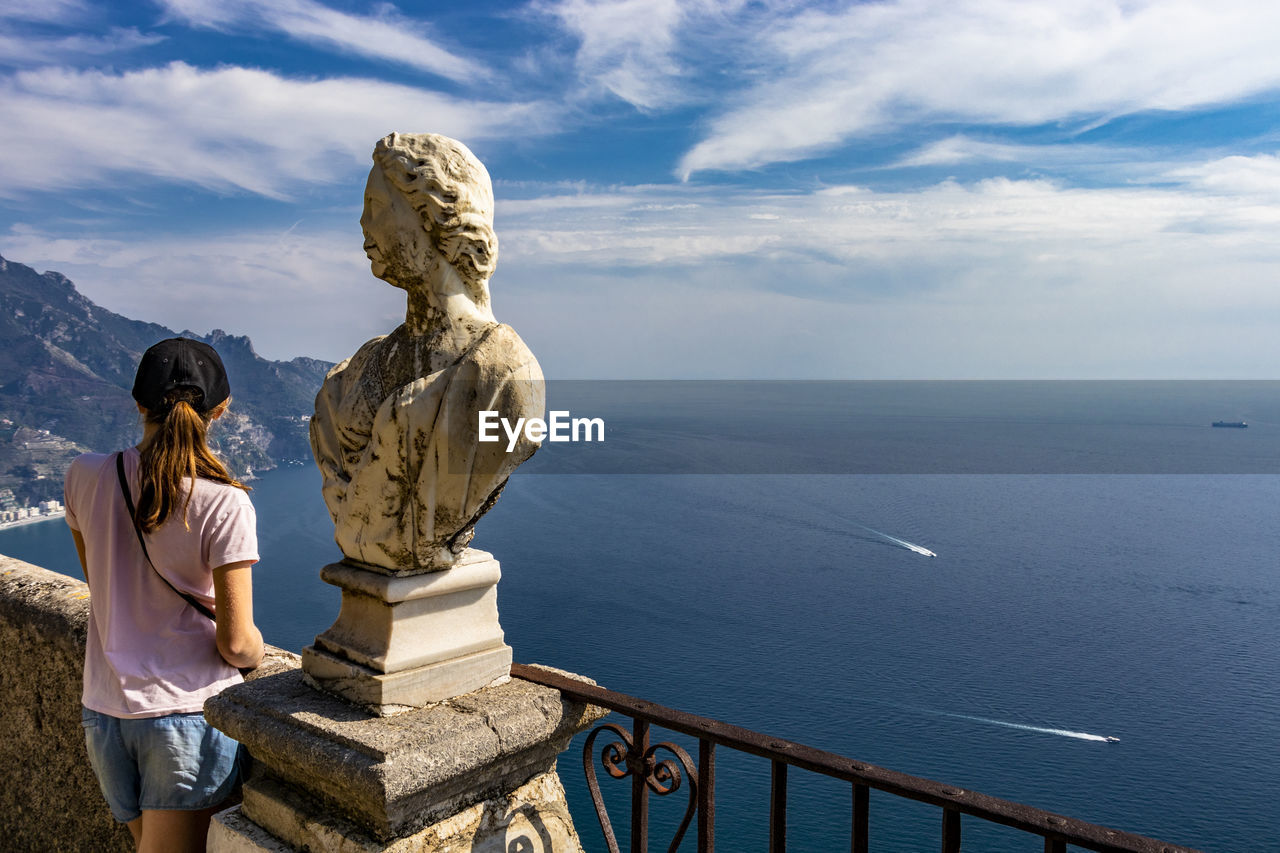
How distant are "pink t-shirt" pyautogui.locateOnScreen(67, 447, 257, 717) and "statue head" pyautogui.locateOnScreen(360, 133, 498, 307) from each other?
825 millimetres

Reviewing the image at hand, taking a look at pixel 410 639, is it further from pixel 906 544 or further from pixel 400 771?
pixel 906 544

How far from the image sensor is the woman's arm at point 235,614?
2314mm

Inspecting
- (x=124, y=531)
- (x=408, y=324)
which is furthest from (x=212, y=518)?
(x=408, y=324)

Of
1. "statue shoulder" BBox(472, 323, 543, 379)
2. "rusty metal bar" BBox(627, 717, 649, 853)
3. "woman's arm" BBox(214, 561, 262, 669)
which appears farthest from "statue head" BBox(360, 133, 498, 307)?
"rusty metal bar" BBox(627, 717, 649, 853)

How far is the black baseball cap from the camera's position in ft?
7.68

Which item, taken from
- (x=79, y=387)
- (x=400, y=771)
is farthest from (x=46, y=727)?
(x=79, y=387)

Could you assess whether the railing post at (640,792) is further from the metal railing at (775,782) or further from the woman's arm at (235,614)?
the woman's arm at (235,614)

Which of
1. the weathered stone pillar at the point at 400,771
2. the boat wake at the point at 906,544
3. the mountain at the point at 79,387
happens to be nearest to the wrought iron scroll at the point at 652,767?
the weathered stone pillar at the point at 400,771

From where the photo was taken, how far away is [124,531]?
7.73 ft

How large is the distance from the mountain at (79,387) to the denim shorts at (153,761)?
3185 inches

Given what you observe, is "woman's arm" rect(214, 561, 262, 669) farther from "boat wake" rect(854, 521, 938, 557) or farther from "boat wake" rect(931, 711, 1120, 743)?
"boat wake" rect(854, 521, 938, 557)

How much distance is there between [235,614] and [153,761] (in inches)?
19.5

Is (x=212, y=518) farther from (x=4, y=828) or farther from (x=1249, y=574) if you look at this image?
(x=1249, y=574)

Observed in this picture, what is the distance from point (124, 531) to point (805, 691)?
35.5 meters
